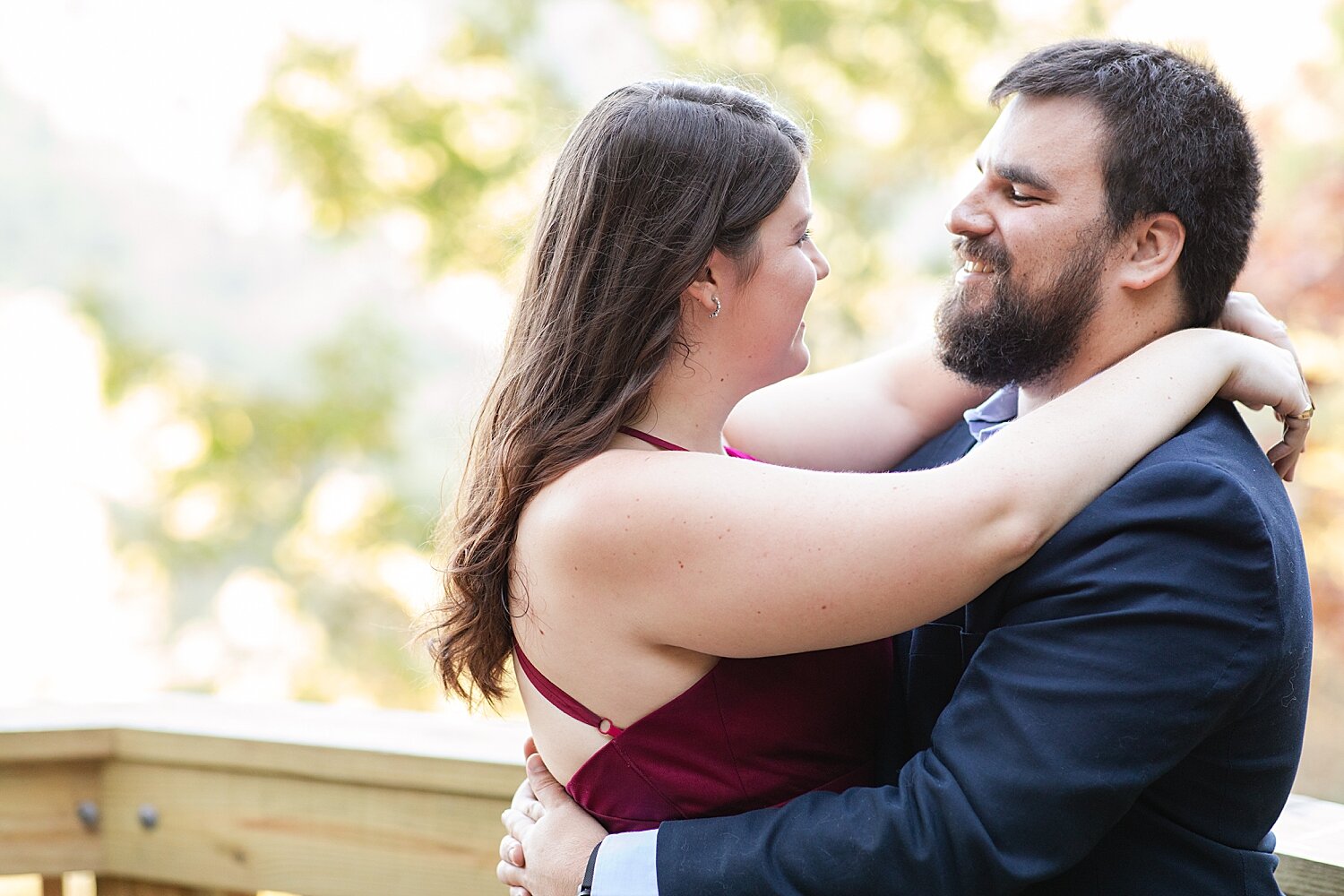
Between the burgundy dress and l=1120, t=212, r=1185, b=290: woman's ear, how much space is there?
68 centimetres

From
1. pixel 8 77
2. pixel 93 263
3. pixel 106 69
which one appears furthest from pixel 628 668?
pixel 8 77

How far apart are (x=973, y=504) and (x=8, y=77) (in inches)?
293

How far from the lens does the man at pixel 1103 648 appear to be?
4.66 feet

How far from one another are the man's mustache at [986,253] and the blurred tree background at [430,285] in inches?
138

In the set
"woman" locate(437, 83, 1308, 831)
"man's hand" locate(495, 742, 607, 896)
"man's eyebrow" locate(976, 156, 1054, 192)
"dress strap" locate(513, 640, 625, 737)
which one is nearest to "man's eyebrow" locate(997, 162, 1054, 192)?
"man's eyebrow" locate(976, 156, 1054, 192)

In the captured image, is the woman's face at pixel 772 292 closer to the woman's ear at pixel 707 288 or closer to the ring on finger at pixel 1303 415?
the woman's ear at pixel 707 288

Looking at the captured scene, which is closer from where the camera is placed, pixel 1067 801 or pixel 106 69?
pixel 1067 801

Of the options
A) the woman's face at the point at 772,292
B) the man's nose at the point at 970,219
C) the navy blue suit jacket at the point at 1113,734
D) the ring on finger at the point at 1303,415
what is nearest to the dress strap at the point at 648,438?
the woman's face at the point at 772,292

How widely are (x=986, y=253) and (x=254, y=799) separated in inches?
57.1

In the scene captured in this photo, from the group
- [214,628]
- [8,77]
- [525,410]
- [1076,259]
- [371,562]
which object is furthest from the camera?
[8,77]

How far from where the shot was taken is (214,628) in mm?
6641

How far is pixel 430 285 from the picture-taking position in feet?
19.5

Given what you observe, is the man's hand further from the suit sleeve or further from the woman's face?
the woman's face

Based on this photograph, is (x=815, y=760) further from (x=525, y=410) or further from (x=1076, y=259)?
(x=1076, y=259)
